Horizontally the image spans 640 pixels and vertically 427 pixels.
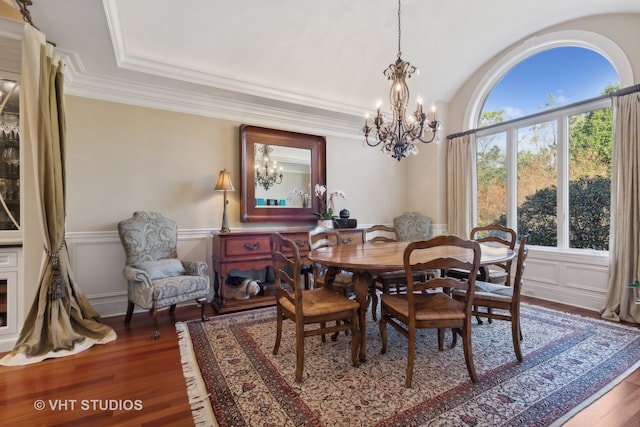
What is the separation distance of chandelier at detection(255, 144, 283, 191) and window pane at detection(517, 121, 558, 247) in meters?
3.42

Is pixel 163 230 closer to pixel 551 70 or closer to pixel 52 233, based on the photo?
pixel 52 233

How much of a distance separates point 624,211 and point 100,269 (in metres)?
5.59

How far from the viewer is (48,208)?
8.07 ft

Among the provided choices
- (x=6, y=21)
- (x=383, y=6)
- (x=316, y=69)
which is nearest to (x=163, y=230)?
(x=6, y=21)

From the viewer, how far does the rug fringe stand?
63.7 inches

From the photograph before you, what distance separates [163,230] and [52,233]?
0.94 metres

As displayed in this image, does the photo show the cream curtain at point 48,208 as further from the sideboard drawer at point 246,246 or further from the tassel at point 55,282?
the sideboard drawer at point 246,246

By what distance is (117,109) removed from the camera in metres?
3.30

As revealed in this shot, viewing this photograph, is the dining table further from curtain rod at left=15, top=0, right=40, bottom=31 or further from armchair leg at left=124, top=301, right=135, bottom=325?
curtain rod at left=15, top=0, right=40, bottom=31

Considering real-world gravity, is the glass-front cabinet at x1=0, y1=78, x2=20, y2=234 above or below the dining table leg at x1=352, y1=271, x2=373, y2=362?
above

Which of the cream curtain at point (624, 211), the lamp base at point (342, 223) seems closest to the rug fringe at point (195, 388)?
the lamp base at point (342, 223)

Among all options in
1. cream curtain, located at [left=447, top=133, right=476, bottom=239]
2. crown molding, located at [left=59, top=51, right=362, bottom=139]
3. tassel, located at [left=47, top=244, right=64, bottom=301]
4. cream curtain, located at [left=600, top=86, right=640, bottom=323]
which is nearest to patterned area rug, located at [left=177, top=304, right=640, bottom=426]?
cream curtain, located at [left=600, top=86, right=640, bottom=323]

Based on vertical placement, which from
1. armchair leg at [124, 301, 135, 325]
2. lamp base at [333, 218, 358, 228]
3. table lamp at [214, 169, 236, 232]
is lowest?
armchair leg at [124, 301, 135, 325]

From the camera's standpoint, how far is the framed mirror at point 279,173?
12.8 ft
